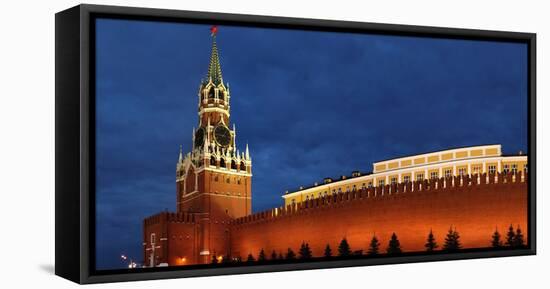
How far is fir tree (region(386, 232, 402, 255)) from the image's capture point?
11578 mm

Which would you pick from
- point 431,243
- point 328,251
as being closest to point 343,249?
point 328,251

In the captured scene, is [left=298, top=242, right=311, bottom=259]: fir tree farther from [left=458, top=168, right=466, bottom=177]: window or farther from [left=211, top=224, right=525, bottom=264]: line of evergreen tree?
[left=458, top=168, right=466, bottom=177]: window

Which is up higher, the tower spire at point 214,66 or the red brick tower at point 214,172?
the tower spire at point 214,66

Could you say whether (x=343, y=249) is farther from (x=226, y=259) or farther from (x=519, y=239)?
(x=519, y=239)

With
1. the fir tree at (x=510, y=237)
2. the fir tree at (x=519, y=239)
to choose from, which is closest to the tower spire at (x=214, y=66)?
the fir tree at (x=510, y=237)

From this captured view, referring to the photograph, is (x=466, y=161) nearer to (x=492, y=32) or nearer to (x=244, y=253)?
(x=492, y=32)

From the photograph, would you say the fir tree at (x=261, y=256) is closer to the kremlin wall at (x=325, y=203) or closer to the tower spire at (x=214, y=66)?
the kremlin wall at (x=325, y=203)

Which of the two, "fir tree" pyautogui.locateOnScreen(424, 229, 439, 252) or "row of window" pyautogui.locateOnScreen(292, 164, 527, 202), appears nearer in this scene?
"row of window" pyautogui.locateOnScreen(292, 164, 527, 202)

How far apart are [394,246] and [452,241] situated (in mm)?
795

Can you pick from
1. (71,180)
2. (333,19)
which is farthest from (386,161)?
(71,180)

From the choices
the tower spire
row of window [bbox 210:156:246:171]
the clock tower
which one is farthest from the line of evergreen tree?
the tower spire

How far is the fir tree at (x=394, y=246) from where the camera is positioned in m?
11.6

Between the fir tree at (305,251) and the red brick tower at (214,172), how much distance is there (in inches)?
33.1

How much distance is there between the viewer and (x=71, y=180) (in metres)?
9.62
